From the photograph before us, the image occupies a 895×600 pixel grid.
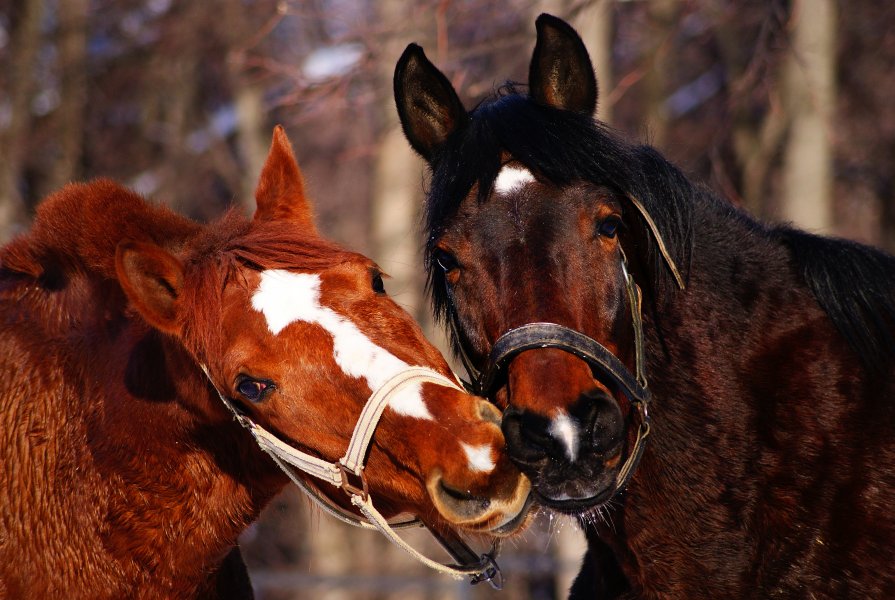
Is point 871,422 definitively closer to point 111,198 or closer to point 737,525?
point 737,525

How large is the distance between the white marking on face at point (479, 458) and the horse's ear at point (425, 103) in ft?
4.42

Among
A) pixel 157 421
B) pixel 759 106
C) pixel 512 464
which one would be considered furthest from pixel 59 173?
pixel 512 464

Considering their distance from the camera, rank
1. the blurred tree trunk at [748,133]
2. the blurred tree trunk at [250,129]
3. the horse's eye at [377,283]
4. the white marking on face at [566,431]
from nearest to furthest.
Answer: the white marking on face at [566,431]
the horse's eye at [377,283]
the blurred tree trunk at [748,133]
the blurred tree trunk at [250,129]

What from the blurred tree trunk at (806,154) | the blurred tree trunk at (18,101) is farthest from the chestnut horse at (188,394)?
the blurred tree trunk at (18,101)

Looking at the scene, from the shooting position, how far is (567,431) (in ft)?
9.95

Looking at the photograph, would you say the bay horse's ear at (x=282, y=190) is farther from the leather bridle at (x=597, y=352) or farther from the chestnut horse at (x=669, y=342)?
the leather bridle at (x=597, y=352)

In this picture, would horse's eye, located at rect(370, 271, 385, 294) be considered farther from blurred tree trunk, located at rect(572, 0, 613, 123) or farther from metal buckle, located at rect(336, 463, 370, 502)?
blurred tree trunk, located at rect(572, 0, 613, 123)

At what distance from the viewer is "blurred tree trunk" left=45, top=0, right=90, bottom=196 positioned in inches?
588

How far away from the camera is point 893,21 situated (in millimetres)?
11844

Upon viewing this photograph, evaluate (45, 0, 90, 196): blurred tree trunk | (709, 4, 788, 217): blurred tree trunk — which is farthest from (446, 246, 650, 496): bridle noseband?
(45, 0, 90, 196): blurred tree trunk

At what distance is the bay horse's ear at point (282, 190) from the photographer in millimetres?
3924

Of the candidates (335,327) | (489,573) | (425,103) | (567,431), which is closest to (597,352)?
(567,431)

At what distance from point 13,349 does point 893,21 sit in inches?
438

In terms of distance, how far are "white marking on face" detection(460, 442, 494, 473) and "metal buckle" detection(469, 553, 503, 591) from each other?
524 millimetres
